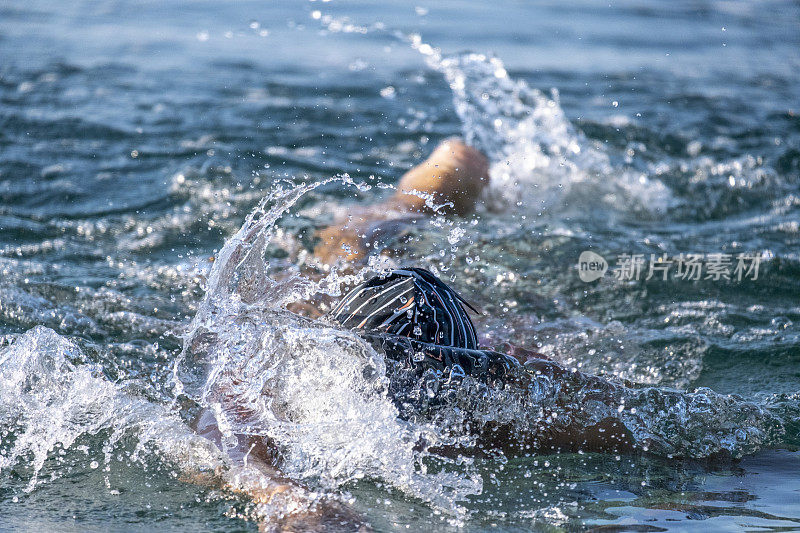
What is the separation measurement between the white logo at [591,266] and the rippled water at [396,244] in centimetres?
7

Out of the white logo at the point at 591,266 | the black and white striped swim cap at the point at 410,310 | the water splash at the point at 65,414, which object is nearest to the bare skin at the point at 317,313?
the water splash at the point at 65,414

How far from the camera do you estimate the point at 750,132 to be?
6320 mm

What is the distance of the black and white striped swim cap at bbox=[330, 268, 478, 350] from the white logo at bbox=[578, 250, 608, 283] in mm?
1635

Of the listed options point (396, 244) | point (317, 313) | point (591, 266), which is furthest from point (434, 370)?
point (591, 266)

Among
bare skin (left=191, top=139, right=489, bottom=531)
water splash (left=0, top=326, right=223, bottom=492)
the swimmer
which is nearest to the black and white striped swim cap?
the swimmer

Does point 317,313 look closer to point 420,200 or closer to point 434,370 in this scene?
point 434,370

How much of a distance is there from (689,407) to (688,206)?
258 centimetres

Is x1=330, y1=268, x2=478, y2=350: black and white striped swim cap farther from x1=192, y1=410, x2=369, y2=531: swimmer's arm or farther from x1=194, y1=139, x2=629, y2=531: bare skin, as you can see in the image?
x1=192, y1=410, x2=369, y2=531: swimmer's arm

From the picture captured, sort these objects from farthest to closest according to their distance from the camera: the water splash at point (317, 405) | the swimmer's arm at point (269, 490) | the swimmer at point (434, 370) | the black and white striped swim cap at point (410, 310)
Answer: the black and white striped swim cap at point (410, 310) < the water splash at point (317, 405) < the swimmer at point (434, 370) < the swimmer's arm at point (269, 490)

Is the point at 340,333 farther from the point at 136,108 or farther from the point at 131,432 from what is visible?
the point at 136,108

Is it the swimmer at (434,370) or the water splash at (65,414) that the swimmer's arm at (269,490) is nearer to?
the swimmer at (434,370)

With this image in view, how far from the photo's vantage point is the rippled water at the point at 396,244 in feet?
8.17

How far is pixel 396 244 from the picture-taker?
4137 millimetres

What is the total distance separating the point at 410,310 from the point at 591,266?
197cm
